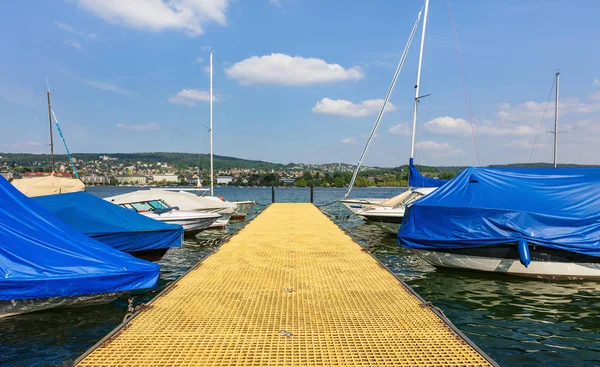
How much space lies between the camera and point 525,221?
9742mm

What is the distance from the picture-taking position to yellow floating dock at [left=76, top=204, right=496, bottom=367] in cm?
411

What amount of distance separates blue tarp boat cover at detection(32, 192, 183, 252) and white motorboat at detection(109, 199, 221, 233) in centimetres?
488

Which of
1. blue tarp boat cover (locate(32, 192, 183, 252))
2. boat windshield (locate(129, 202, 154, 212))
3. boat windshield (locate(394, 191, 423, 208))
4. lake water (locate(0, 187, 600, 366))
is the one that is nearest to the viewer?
lake water (locate(0, 187, 600, 366))

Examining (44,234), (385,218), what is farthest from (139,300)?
(385,218)

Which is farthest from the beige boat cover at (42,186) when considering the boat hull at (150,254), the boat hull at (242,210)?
the boat hull at (150,254)

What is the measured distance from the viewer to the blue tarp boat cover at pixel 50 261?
6.11 metres

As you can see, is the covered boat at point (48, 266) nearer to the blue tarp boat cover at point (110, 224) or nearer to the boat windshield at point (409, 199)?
the blue tarp boat cover at point (110, 224)

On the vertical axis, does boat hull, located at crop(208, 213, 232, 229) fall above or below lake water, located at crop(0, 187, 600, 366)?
below

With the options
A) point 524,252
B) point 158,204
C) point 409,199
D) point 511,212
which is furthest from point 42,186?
point 524,252

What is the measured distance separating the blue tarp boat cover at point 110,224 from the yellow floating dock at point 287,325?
3189 millimetres

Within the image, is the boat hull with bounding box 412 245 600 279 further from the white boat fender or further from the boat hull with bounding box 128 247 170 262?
the boat hull with bounding box 128 247 170 262

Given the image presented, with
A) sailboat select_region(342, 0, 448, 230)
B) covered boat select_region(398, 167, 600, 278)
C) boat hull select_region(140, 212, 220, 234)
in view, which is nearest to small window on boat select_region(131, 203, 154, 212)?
boat hull select_region(140, 212, 220, 234)

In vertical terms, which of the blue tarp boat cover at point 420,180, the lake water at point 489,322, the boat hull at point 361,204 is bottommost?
the lake water at point 489,322

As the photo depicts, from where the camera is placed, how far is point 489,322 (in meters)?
7.21
